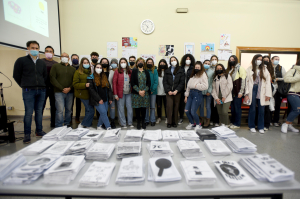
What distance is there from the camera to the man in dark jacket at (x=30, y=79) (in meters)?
2.22

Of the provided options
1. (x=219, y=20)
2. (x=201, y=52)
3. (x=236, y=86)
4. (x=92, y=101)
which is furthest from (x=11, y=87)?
(x=219, y=20)

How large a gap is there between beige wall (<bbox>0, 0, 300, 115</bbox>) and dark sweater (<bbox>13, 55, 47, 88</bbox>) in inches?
65.1

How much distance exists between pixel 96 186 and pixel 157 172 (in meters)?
0.32

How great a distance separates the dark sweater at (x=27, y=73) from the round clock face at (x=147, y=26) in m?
2.43

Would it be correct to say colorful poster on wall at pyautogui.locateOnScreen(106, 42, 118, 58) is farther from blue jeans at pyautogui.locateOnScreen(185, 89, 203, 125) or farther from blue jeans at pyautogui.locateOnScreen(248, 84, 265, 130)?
blue jeans at pyautogui.locateOnScreen(248, 84, 265, 130)

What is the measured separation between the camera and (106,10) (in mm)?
3693

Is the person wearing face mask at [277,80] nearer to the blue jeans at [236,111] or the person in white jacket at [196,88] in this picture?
the blue jeans at [236,111]

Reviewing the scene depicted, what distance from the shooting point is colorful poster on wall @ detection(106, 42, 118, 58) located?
3758 mm

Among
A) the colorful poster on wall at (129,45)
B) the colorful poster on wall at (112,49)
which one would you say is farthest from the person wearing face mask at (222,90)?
the colorful poster on wall at (112,49)

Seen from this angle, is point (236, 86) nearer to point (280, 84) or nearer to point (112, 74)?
point (280, 84)

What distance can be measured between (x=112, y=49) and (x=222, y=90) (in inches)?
108

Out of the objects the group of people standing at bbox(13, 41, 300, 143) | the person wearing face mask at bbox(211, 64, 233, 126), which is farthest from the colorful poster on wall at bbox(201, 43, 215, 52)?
the person wearing face mask at bbox(211, 64, 233, 126)

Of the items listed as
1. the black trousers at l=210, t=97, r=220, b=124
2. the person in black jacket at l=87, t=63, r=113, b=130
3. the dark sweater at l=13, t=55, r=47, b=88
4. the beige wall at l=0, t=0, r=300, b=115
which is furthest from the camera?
the beige wall at l=0, t=0, r=300, b=115

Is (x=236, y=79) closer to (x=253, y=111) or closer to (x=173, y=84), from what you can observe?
(x=253, y=111)
